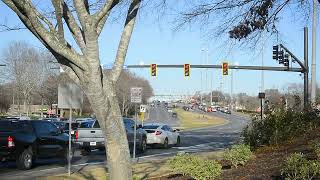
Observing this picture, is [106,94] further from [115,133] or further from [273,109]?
[273,109]

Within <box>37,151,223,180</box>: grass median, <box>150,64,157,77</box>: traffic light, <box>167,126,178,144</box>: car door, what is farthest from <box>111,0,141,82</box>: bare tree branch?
<box>150,64,157,77</box>: traffic light

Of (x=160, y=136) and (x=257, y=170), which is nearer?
(x=257, y=170)

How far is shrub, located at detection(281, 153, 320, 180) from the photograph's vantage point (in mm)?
8062

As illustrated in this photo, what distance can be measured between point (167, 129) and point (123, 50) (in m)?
26.3

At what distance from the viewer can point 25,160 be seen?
18.3 metres

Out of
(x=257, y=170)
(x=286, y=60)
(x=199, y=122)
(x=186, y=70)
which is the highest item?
(x=286, y=60)

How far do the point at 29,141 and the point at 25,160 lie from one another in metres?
0.68

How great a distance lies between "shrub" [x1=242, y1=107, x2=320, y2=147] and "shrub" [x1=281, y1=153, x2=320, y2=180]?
29.8 ft

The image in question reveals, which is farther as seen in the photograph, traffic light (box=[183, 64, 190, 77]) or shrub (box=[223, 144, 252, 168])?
traffic light (box=[183, 64, 190, 77])

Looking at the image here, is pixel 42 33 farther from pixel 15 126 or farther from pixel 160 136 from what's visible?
pixel 160 136

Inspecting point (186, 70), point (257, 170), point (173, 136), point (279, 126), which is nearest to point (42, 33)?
point (257, 170)

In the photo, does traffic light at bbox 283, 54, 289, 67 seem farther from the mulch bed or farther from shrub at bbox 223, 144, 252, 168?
shrub at bbox 223, 144, 252, 168

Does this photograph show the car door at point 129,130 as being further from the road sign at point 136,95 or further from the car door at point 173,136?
the car door at point 173,136

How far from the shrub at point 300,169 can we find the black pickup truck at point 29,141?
37.3 feet
